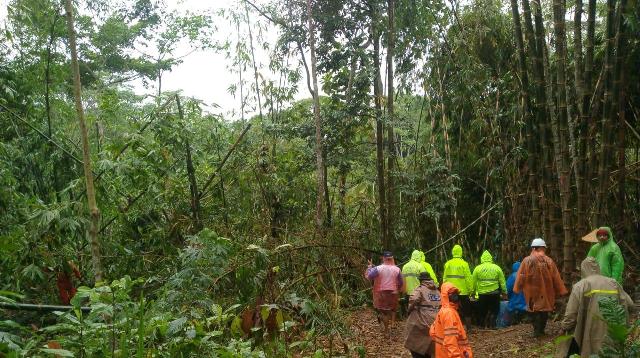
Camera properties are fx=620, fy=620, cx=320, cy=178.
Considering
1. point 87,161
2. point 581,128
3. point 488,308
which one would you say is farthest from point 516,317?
point 87,161

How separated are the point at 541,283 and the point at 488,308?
161cm

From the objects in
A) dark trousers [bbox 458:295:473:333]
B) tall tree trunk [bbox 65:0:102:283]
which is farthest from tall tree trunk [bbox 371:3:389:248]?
tall tree trunk [bbox 65:0:102:283]

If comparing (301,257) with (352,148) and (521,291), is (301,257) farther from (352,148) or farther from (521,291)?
(352,148)

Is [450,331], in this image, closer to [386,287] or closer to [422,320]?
[422,320]

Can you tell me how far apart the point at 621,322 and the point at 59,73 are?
7.25 m

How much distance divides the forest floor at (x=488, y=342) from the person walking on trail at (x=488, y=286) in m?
0.29

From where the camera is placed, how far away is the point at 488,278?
8594 mm

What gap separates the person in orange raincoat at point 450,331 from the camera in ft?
17.5

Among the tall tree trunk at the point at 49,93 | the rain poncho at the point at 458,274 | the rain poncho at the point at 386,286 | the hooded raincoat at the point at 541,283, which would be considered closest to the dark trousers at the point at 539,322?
the hooded raincoat at the point at 541,283

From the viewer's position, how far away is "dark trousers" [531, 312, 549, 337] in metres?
7.53

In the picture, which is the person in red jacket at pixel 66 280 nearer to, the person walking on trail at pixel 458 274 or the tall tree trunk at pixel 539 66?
the person walking on trail at pixel 458 274

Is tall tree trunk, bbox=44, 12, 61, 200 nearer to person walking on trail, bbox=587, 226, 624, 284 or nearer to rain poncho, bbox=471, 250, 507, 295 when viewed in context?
rain poncho, bbox=471, 250, 507, 295

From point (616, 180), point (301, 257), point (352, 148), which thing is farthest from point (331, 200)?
point (616, 180)

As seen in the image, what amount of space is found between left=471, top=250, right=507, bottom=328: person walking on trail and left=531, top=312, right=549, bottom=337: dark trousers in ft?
3.31
